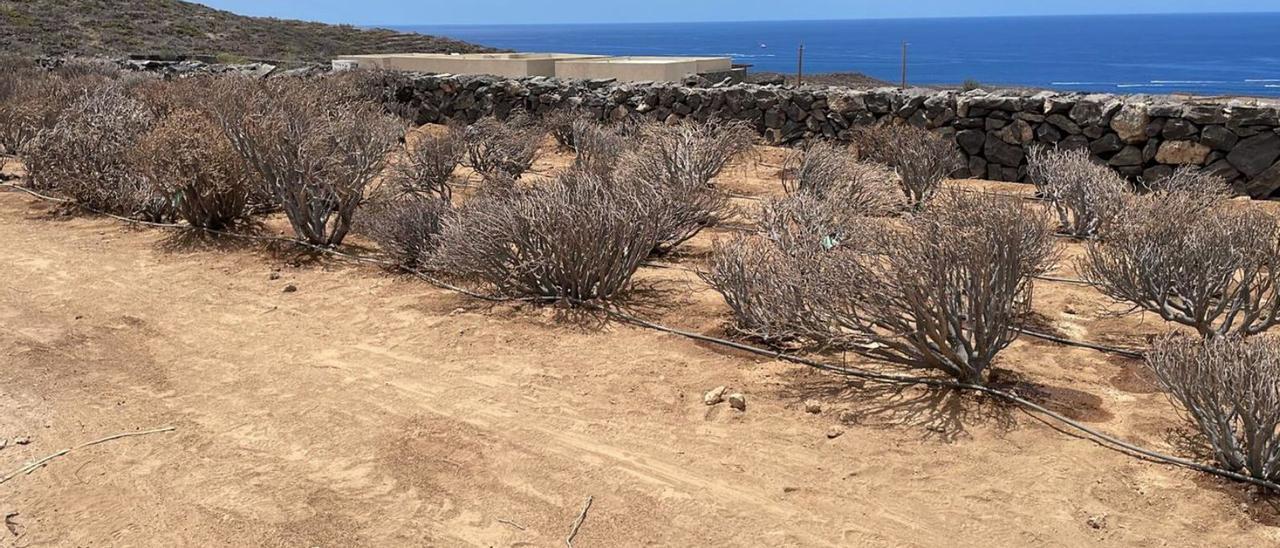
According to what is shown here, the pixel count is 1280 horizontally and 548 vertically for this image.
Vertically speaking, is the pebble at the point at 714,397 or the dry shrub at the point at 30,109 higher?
the dry shrub at the point at 30,109

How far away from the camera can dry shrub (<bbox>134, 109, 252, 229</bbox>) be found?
836 centimetres

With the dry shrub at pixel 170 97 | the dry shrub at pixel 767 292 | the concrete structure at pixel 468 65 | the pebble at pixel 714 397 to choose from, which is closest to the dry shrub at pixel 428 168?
the dry shrub at pixel 170 97

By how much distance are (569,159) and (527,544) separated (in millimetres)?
10849

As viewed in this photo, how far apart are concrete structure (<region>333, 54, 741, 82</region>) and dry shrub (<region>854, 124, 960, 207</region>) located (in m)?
Result: 7.08

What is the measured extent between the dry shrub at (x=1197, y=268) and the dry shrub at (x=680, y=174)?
2883 mm

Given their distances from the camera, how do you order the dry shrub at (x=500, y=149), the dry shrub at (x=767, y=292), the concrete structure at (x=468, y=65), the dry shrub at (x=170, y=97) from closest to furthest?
the dry shrub at (x=767, y=292) < the dry shrub at (x=170, y=97) < the dry shrub at (x=500, y=149) < the concrete structure at (x=468, y=65)

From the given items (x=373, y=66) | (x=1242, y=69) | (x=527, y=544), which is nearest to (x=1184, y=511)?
(x=527, y=544)

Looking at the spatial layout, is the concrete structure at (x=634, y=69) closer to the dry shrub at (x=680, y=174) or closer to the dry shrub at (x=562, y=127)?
the dry shrub at (x=562, y=127)

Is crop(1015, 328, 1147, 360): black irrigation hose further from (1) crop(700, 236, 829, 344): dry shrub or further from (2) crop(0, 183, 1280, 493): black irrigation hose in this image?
(1) crop(700, 236, 829, 344): dry shrub

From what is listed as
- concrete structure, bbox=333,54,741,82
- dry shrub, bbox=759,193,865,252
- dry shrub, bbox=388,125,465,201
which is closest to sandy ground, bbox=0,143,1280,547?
dry shrub, bbox=759,193,865,252

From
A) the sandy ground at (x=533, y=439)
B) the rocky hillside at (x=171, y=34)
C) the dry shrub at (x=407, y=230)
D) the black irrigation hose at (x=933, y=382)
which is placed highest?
the rocky hillside at (x=171, y=34)

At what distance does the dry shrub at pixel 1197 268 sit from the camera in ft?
17.3

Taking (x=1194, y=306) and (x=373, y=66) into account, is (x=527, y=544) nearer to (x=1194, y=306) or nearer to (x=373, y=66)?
(x=1194, y=306)

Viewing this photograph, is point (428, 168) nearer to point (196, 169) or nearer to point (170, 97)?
point (196, 169)
